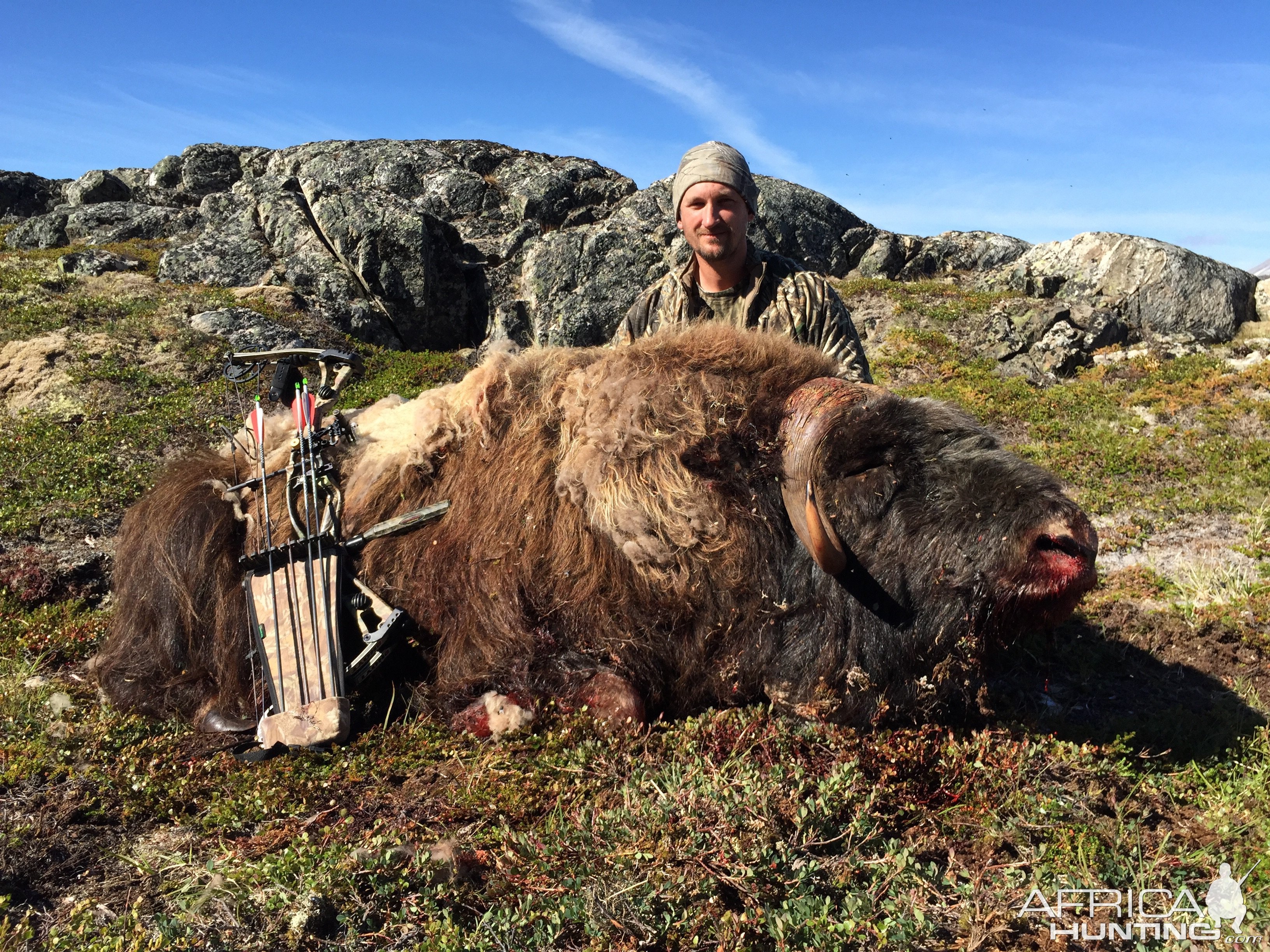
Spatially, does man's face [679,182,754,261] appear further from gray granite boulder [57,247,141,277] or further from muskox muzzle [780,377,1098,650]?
gray granite boulder [57,247,141,277]

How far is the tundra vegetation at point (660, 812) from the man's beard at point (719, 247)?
259 cm

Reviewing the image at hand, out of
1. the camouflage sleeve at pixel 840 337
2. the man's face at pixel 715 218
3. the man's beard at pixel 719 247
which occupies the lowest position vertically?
the camouflage sleeve at pixel 840 337

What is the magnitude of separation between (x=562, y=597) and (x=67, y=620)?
384 cm

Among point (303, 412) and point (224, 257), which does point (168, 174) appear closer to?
point (224, 257)

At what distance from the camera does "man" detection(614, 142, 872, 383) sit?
4641 millimetres

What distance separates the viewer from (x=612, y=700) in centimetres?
367

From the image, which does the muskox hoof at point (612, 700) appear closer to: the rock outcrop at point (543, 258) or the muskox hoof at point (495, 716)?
the muskox hoof at point (495, 716)

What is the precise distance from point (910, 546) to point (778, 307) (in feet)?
6.82

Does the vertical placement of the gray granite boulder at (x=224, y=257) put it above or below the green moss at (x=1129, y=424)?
above

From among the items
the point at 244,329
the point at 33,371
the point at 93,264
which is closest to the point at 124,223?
the point at 93,264

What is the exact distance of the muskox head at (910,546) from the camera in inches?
123

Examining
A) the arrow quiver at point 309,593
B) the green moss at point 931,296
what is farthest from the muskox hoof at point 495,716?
the green moss at point 931,296

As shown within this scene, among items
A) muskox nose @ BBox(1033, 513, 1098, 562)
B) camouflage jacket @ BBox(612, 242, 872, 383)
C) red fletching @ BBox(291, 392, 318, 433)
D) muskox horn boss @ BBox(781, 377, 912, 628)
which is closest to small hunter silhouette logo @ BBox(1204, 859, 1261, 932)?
muskox nose @ BBox(1033, 513, 1098, 562)

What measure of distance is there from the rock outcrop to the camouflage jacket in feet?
27.2
